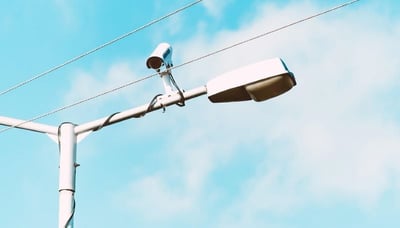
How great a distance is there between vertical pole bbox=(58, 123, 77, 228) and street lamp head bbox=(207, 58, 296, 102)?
1.00 metres

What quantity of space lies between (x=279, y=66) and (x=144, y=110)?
0.94 meters

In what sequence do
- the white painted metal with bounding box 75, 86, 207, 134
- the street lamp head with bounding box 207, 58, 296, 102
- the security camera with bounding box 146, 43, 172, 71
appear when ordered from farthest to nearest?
the security camera with bounding box 146, 43, 172, 71 → the white painted metal with bounding box 75, 86, 207, 134 → the street lamp head with bounding box 207, 58, 296, 102

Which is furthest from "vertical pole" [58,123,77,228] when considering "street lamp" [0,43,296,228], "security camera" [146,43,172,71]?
"security camera" [146,43,172,71]

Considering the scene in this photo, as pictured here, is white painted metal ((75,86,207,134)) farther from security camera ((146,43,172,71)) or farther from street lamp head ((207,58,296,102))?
security camera ((146,43,172,71))

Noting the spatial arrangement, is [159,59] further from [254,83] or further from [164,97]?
[254,83]

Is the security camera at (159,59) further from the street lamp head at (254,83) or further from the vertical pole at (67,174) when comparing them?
the vertical pole at (67,174)

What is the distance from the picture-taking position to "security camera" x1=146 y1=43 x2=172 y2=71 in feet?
13.9

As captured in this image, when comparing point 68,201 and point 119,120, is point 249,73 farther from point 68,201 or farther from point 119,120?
point 68,201

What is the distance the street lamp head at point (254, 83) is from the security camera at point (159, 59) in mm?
520

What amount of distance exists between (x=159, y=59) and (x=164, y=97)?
34cm

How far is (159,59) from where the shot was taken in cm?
425

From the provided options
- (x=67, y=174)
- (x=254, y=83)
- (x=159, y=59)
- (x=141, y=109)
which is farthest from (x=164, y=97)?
(x=67, y=174)

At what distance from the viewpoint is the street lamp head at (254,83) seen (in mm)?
3680

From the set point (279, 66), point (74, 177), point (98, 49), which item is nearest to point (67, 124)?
point (74, 177)
